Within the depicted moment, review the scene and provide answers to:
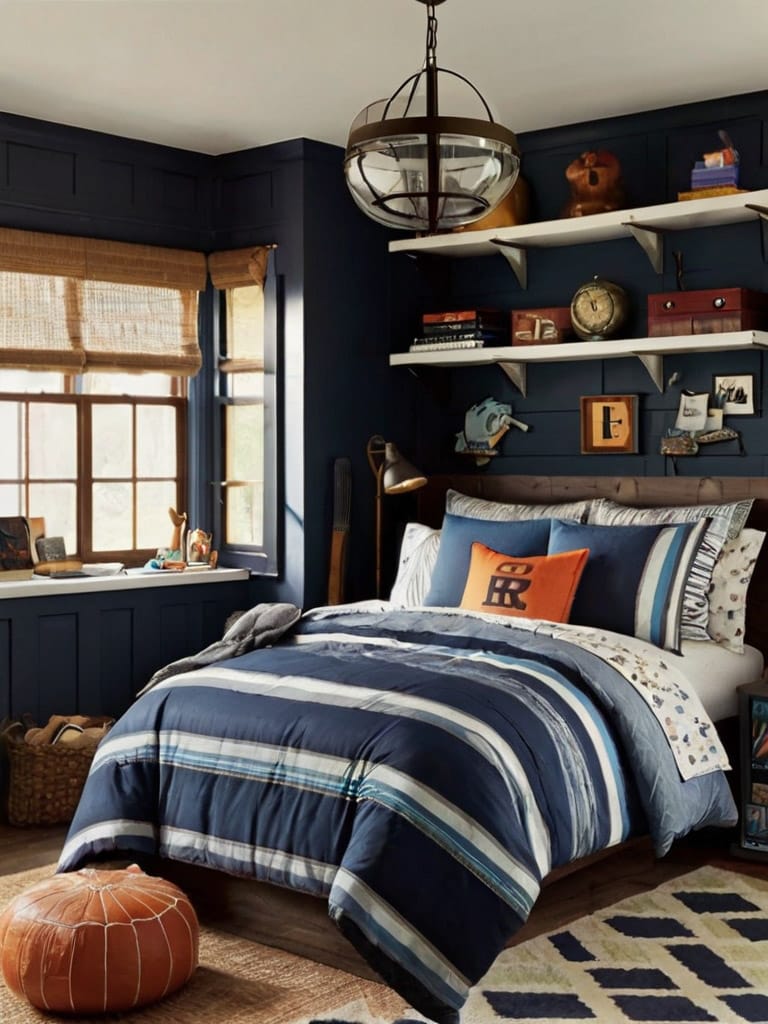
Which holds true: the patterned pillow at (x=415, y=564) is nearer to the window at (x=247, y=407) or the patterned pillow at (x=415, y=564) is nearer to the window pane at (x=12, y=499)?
the window at (x=247, y=407)

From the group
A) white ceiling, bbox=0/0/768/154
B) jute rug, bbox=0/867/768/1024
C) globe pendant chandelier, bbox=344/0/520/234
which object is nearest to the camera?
globe pendant chandelier, bbox=344/0/520/234

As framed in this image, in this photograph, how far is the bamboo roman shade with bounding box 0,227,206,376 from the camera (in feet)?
16.6

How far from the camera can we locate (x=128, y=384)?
552 cm

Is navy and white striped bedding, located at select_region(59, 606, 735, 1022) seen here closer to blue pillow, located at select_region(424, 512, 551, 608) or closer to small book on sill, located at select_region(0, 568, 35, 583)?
blue pillow, located at select_region(424, 512, 551, 608)

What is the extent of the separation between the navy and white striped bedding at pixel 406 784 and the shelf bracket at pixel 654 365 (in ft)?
4.69

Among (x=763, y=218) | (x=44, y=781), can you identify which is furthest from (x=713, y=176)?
(x=44, y=781)

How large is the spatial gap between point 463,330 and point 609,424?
71cm

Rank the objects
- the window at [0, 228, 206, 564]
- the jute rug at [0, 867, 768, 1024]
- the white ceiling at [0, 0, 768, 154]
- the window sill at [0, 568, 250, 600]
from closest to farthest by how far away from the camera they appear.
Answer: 1. the jute rug at [0, 867, 768, 1024]
2. the white ceiling at [0, 0, 768, 154]
3. the window sill at [0, 568, 250, 600]
4. the window at [0, 228, 206, 564]

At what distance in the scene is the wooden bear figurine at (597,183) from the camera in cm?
500

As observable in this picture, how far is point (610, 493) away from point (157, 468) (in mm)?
1903

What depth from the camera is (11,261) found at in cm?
501

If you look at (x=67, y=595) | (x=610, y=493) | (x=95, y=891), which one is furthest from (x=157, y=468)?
(x=95, y=891)

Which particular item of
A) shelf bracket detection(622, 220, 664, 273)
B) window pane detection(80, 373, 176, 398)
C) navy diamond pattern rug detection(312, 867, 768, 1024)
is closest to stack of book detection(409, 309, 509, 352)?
shelf bracket detection(622, 220, 664, 273)

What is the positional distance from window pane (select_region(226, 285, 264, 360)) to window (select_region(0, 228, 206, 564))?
0.49ft
